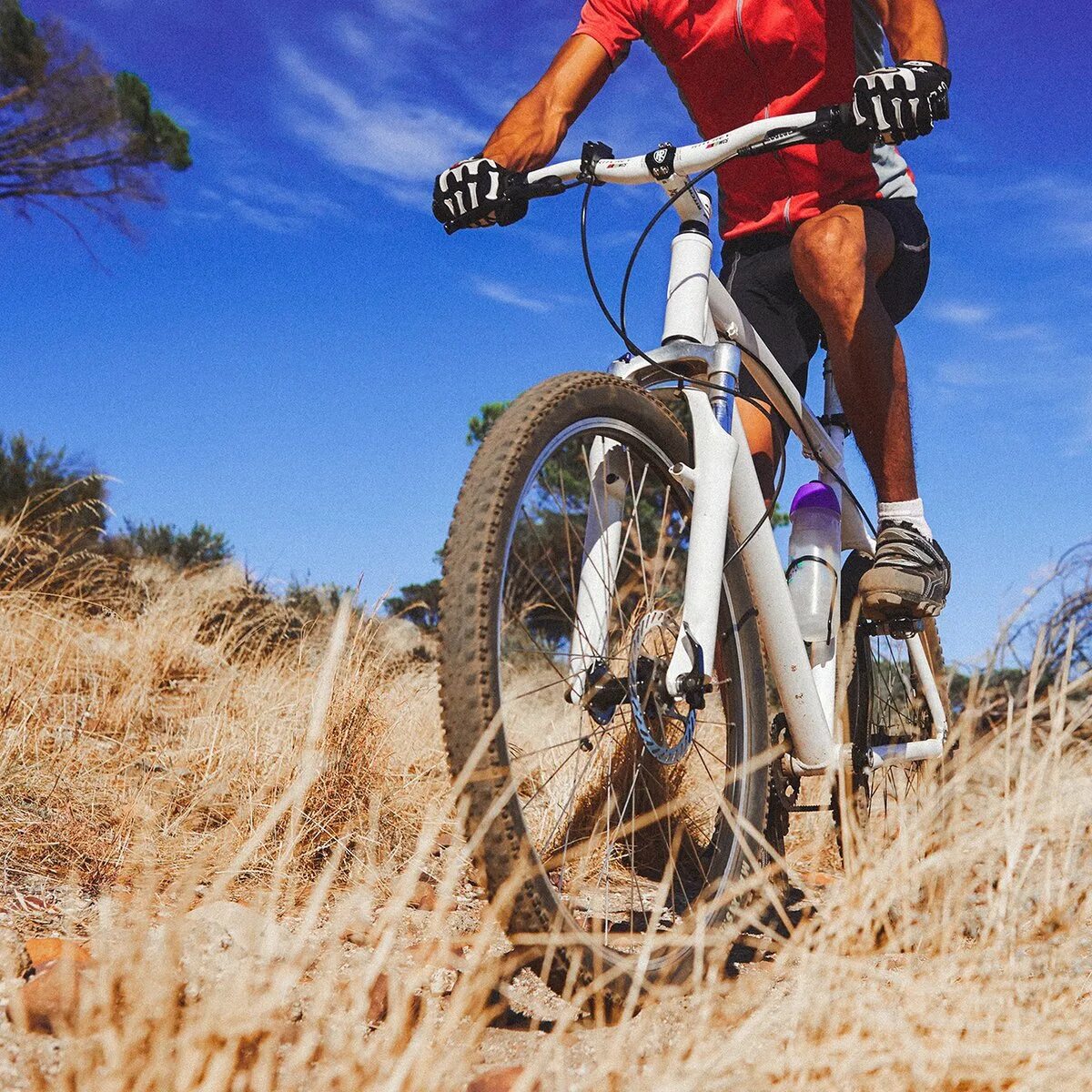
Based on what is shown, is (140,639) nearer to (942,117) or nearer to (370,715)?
(370,715)

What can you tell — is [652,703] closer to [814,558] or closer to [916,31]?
[814,558]

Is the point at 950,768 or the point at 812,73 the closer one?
the point at 812,73

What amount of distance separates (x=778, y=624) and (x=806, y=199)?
116cm

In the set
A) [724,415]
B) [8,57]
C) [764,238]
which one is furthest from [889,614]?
[8,57]

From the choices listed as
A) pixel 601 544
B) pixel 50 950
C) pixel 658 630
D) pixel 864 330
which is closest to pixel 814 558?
pixel 864 330

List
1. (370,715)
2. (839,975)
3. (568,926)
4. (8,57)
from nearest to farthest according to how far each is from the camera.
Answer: (839,975) < (568,926) < (370,715) < (8,57)

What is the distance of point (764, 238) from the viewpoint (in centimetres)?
276

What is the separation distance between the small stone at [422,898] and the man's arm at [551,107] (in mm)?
1674

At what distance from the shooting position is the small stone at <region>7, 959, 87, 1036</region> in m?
1.30

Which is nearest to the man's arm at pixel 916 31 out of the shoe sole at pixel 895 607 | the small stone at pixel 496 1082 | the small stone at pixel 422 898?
the shoe sole at pixel 895 607

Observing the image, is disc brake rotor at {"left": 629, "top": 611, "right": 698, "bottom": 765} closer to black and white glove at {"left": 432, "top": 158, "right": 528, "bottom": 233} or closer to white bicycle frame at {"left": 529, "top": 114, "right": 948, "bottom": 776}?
white bicycle frame at {"left": 529, "top": 114, "right": 948, "bottom": 776}

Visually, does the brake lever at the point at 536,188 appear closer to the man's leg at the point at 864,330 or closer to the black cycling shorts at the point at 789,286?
the man's leg at the point at 864,330

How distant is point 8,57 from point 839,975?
1490 cm

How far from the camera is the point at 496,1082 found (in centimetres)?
124
